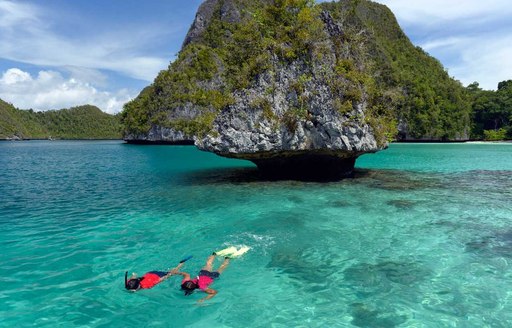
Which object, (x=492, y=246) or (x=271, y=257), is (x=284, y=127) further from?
(x=492, y=246)

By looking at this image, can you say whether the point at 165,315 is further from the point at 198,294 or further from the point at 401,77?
the point at 401,77

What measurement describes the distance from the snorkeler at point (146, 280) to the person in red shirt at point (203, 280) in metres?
0.33

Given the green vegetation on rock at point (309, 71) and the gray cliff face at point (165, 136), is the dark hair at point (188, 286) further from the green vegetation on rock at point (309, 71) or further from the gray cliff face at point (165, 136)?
the gray cliff face at point (165, 136)

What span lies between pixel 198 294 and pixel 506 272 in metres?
7.15

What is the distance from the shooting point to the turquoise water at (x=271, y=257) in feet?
20.6

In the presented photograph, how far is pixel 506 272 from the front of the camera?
25.6ft

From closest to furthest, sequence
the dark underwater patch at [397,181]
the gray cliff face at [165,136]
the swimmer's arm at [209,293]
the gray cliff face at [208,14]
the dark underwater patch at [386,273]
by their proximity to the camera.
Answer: the swimmer's arm at [209,293]
the dark underwater patch at [386,273]
the dark underwater patch at [397,181]
the gray cliff face at [165,136]
the gray cliff face at [208,14]

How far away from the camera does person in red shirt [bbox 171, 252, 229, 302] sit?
704 cm

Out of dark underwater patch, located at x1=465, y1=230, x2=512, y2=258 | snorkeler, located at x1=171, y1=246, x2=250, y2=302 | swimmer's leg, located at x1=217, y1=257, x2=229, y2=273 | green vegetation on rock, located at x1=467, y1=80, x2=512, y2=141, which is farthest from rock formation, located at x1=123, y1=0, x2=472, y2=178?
green vegetation on rock, located at x1=467, y1=80, x2=512, y2=141

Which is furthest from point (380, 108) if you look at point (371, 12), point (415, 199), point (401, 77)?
point (371, 12)

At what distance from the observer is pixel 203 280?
7348mm

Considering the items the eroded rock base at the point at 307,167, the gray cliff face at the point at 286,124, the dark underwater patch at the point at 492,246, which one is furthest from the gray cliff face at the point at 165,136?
the dark underwater patch at the point at 492,246

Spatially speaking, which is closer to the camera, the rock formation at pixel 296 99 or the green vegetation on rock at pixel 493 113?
the rock formation at pixel 296 99

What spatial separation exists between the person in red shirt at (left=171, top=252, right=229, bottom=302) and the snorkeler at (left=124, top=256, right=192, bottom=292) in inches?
12.9
